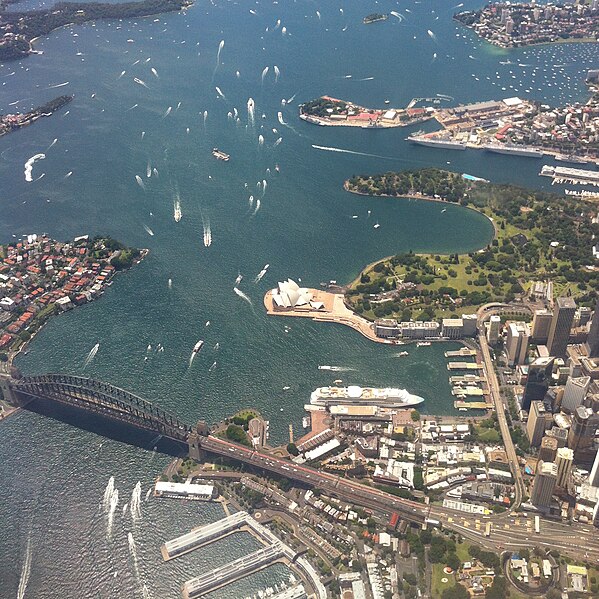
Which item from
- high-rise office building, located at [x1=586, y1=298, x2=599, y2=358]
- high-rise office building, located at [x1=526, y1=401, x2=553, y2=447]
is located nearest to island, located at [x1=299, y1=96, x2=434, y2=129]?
high-rise office building, located at [x1=586, y1=298, x2=599, y2=358]

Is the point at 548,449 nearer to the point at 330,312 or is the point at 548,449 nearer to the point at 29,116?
the point at 330,312

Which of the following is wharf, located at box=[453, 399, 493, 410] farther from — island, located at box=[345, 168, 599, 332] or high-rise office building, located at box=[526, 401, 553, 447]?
island, located at box=[345, 168, 599, 332]

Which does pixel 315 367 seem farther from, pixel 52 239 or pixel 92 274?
pixel 52 239

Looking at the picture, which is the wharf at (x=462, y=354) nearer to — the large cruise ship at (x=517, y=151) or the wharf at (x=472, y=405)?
the wharf at (x=472, y=405)

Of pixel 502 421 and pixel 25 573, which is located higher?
pixel 502 421

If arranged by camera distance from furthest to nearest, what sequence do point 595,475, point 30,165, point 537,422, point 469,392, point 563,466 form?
1. point 30,165
2. point 469,392
3. point 537,422
4. point 595,475
5. point 563,466

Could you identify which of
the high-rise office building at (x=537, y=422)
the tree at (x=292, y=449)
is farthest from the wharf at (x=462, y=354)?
the tree at (x=292, y=449)

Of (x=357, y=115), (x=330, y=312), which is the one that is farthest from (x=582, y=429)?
(x=357, y=115)

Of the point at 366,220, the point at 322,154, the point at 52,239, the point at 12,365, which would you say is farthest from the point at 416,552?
the point at 322,154
